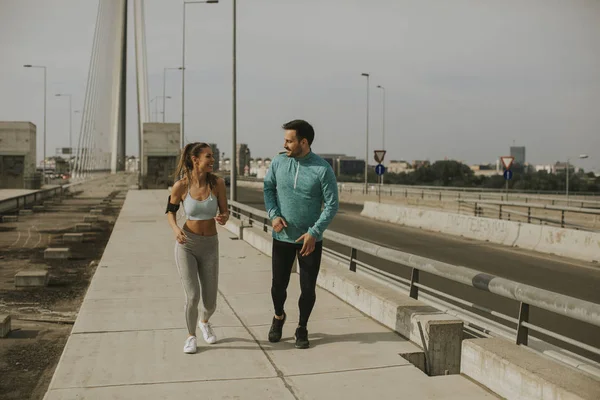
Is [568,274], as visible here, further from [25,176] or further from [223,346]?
[25,176]

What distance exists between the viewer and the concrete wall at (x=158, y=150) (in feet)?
166

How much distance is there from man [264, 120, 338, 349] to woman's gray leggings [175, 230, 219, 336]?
549mm

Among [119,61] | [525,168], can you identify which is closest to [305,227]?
[119,61]

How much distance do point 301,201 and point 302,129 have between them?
0.59 metres

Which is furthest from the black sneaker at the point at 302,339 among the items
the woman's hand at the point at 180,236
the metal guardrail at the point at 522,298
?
the metal guardrail at the point at 522,298

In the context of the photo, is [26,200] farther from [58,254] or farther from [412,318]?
[412,318]

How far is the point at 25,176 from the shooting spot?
47438 millimetres

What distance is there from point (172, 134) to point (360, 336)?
46.6 meters

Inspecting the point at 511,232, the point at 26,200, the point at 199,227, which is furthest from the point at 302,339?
the point at 26,200

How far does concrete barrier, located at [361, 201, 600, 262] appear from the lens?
1540 centimetres

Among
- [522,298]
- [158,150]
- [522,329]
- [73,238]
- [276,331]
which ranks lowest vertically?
[73,238]

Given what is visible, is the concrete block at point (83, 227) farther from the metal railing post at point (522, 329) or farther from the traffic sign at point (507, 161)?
the metal railing post at point (522, 329)

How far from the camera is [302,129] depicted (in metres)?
5.67

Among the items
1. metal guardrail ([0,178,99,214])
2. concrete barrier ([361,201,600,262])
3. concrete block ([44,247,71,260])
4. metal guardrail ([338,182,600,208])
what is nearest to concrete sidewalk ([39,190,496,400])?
concrete block ([44,247,71,260])
